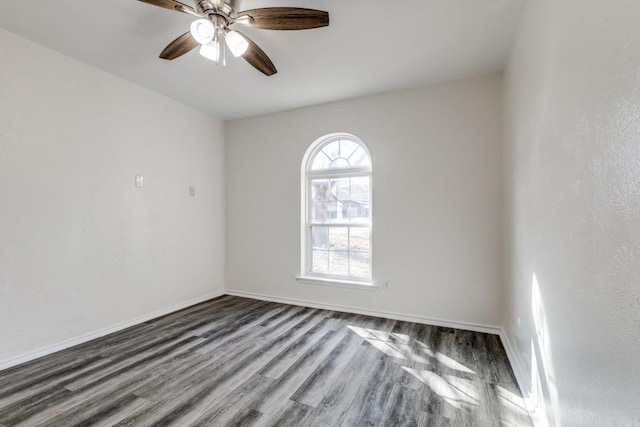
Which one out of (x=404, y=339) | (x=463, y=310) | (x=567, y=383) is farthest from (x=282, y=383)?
(x=463, y=310)

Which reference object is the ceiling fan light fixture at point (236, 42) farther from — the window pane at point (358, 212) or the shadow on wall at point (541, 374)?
the shadow on wall at point (541, 374)

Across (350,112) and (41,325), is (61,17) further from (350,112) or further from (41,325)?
(350,112)

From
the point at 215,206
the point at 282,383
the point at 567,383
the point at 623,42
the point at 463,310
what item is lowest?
the point at 282,383

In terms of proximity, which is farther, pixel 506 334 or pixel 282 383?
pixel 506 334

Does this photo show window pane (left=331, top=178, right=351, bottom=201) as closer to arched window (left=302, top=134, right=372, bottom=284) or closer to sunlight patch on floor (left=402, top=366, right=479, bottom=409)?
arched window (left=302, top=134, right=372, bottom=284)

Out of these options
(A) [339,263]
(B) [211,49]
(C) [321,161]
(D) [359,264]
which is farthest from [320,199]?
(B) [211,49]

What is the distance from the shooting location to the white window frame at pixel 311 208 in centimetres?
348

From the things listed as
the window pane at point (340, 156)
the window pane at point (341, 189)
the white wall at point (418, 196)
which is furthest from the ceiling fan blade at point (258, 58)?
the window pane at point (341, 189)

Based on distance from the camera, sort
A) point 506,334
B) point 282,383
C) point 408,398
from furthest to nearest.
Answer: point 506,334
point 282,383
point 408,398

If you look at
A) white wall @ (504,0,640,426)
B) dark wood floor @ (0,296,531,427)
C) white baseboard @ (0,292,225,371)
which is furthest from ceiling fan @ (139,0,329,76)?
white baseboard @ (0,292,225,371)

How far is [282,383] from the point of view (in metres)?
2.04

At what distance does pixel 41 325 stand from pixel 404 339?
127 inches

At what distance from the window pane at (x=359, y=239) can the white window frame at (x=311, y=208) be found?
56 mm

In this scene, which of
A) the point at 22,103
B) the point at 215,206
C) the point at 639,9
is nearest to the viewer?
the point at 639,9
